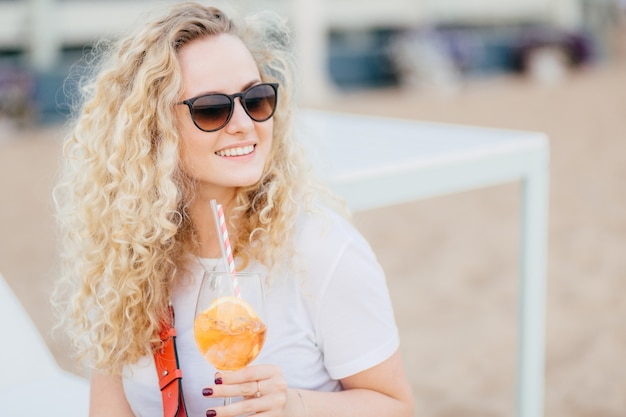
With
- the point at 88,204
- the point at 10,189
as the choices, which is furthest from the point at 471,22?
the point at 88,204

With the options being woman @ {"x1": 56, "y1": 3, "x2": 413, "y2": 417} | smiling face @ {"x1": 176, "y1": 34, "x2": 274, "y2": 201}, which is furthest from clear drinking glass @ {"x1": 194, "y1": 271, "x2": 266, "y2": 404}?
smiling face @ {"x1": 176, "y1": 34, "x2": 274, "y2": 201}

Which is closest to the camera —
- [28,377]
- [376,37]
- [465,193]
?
[28,377]

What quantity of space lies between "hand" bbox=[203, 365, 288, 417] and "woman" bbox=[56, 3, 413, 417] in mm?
79

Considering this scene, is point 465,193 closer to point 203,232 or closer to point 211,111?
point 203,232

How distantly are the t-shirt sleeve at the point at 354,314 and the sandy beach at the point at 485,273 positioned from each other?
4.60 feet

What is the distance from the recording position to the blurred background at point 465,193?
374 cm

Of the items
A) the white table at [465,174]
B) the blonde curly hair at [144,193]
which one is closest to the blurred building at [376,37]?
the white table at [465,174]

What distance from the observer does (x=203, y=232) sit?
1.66 metres

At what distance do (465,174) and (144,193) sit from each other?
1.32 m

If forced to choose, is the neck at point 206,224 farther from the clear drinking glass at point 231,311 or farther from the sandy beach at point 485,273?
the sandy beach at point 485,273

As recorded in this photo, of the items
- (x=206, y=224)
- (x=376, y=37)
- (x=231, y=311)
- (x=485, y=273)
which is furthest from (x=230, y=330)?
(x=376, y=37)

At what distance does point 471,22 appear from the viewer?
17031mm

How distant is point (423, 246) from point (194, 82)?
4.04 meters

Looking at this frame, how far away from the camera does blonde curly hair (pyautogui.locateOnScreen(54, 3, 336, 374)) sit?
61.6 inches
